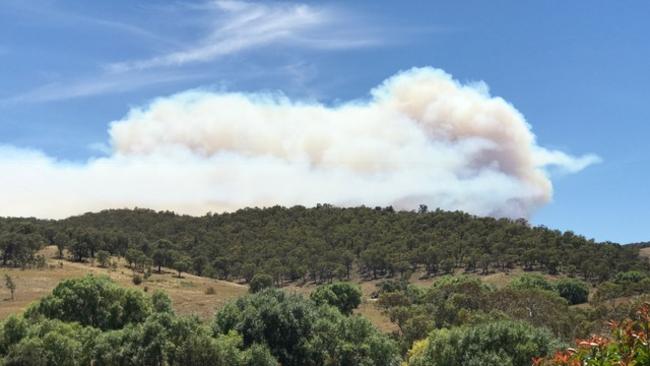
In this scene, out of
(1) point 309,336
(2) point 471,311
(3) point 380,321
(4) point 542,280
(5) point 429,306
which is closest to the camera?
(1) point 309,336

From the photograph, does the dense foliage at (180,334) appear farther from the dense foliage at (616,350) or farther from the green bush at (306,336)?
the dense foliage at (616,350)

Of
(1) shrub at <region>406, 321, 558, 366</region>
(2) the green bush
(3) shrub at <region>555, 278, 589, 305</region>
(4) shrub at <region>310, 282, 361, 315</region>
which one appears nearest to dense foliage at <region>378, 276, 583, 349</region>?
(2) the green bush

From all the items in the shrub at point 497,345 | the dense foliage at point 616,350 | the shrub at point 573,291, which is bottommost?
the shrub at point 573,291

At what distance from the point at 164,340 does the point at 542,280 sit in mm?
146229

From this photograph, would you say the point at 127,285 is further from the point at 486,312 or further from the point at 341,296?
the point at 486,312

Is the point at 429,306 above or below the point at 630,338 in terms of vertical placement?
below

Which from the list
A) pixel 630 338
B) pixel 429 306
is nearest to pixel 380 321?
pixel 429 306

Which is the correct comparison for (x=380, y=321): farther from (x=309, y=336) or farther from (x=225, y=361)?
(x=225, y=361)

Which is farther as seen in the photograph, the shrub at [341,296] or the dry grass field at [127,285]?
the shrub at [341,296]

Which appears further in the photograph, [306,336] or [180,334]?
[306,336]

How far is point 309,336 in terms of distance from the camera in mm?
79250

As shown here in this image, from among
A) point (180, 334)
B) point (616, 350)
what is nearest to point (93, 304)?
point (180, 334)

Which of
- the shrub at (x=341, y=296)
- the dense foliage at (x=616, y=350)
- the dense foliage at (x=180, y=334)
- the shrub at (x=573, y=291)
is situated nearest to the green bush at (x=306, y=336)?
the dense foliage at (x=180, y=334)

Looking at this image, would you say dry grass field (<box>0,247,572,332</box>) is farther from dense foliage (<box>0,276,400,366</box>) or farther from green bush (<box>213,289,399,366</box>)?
green bush (<box>213,289,399,366</box>)
